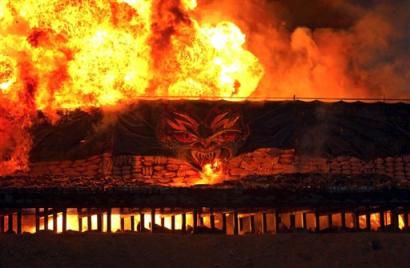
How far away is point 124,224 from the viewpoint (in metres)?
17.8

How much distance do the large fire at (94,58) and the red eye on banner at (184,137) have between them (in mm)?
1702

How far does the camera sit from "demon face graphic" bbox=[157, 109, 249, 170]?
21.1m

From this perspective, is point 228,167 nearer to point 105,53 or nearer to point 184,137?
point 184,137

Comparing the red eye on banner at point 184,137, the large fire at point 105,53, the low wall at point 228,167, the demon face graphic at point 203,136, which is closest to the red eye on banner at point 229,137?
the demon face graphic at point 203,136

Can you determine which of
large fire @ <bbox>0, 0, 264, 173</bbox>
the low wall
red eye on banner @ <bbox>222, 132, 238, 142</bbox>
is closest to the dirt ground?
the low wall

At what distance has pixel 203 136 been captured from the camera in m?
21.4

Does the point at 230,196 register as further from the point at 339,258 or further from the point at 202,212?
the point at 339,258

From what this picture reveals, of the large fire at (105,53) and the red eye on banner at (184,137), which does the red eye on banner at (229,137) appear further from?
the large fire at (105,53)

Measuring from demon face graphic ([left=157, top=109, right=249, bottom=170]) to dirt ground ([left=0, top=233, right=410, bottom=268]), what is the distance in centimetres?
724

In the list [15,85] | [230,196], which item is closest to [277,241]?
[230,196]

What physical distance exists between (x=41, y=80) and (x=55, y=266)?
9.91m

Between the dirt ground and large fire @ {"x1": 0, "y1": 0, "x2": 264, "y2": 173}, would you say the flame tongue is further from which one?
the dirt ground

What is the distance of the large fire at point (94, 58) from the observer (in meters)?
21.3

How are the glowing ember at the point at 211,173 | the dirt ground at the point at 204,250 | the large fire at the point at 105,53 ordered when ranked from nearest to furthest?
1. the dirt ground at the point at 204,250
2. the glowing ember at the point at 211,173
3. the large fire at the point at 105,53
